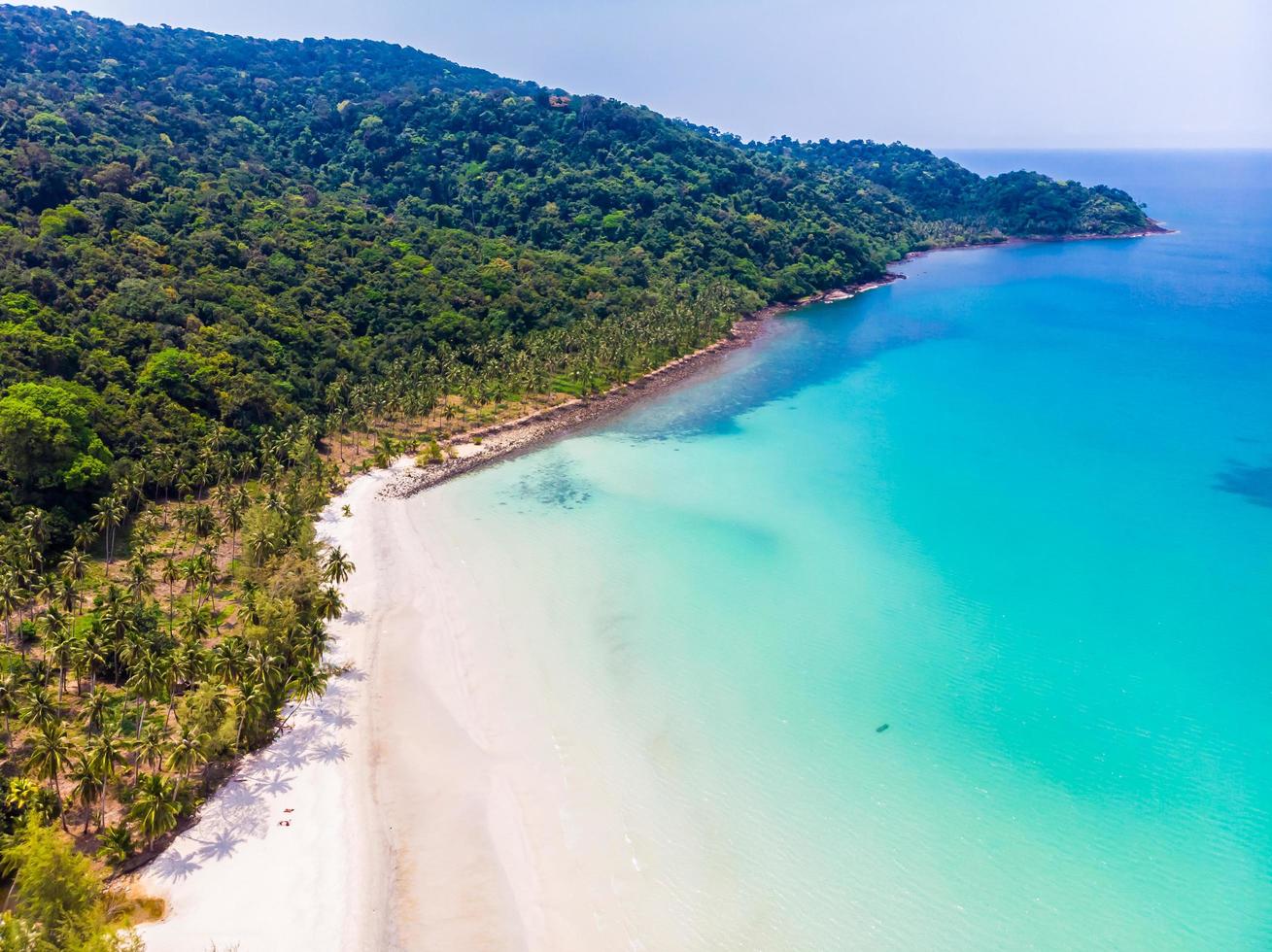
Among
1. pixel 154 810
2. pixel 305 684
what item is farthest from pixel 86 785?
pixel 305 684

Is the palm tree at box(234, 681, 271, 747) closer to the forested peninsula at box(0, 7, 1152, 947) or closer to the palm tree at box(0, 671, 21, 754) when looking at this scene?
the forested peninsula at box(0, 7, 1152, 947)

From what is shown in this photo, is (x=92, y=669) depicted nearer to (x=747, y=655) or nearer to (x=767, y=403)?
(x=747, y=655)

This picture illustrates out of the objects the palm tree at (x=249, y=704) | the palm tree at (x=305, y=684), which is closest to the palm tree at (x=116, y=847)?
the palm tree at (x=249, y=704)

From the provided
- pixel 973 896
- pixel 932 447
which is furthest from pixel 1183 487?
pixel 973 896

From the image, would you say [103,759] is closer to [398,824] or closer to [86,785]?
[86,785]

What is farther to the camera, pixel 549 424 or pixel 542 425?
pixel 549 424

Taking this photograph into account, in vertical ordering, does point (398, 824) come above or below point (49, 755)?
below

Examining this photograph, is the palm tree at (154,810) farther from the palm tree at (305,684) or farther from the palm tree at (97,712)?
the palm tree at (305,684)

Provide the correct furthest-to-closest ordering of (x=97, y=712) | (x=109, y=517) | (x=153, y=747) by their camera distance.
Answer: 1. (x=109, y=517)
2. (x=97, y=712)
3. (x=153, y=747)
